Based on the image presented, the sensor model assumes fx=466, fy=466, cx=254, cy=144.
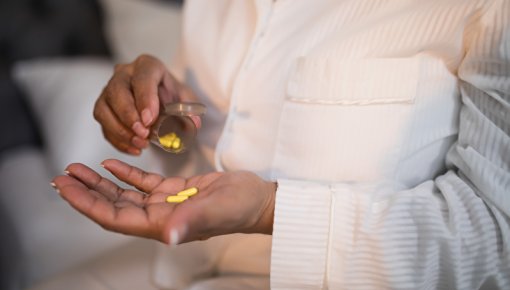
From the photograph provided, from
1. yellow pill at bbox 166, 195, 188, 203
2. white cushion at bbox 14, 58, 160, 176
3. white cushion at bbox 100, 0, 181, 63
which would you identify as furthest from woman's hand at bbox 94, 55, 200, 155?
white cushion at bbox 100, 0, 181, 63

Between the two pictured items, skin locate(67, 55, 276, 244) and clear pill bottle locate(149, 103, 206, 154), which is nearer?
skin locate(67, 55, 276, 244)

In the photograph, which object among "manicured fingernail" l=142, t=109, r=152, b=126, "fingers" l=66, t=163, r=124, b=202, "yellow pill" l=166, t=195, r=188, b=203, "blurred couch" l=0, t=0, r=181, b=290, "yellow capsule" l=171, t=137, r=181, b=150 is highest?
"manicured fingernail" l=142, t=109, r=152, b=126

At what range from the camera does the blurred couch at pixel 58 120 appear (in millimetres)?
775

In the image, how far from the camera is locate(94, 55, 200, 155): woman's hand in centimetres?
47

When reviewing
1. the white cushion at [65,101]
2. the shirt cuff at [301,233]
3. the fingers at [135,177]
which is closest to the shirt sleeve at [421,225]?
the shirt cuff at [301,233]

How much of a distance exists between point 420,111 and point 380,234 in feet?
0.44

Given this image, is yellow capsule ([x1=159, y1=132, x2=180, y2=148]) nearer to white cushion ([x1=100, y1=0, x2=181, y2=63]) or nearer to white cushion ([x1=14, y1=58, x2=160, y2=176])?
white cushion ([x1=14, y1=58, x2=160, y2=176])

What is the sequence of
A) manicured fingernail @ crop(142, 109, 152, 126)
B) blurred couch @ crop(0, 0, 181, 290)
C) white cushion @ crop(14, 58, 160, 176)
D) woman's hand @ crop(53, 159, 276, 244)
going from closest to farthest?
woman's hand @ crop(53, 159, 276, 244) < manicured fingernail @ crop(142, 109, 152, 126) < blurred couch @ crop(0, 0, 181, 290) < white cushion @ crop(14, 58, 160, 176)

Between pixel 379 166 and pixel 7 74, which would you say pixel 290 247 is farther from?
pixel 7 74

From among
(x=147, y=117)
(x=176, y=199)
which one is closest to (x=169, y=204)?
(x=176, y=199)

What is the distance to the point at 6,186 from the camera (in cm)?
95

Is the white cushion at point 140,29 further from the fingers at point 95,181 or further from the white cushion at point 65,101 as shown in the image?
the fingers at point 95,181

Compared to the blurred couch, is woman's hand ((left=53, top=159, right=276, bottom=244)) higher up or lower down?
higher up

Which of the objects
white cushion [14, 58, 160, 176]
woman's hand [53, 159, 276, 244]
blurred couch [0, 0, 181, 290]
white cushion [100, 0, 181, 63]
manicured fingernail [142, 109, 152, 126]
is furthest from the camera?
white cushion [100, 0, 181, 63]
